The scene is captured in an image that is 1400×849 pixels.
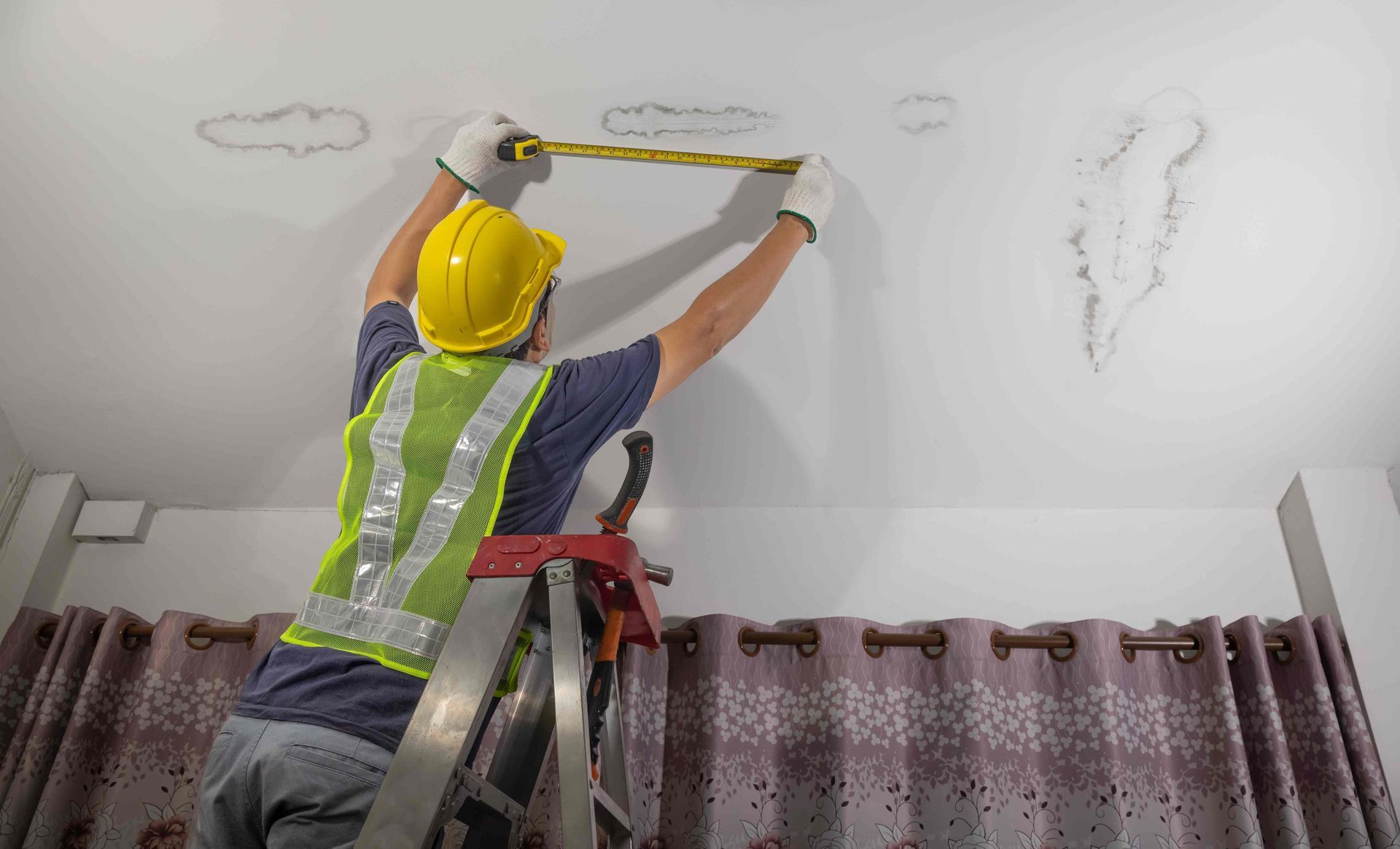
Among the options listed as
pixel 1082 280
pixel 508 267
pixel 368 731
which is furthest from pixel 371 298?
pixel 1082 280

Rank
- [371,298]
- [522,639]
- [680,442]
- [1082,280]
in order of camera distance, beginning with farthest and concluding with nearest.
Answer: [680,442], [1082,280], [371,298], [522,639]

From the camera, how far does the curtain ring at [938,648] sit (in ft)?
6.46

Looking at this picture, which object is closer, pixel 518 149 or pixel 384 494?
pixel 384 494

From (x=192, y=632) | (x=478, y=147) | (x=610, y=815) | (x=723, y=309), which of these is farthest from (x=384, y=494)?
(x=192, y=632)

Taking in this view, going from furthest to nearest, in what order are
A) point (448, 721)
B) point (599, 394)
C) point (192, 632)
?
point (192, 632)
point (599, 394)
point (448, 721)

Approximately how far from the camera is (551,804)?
188 cm

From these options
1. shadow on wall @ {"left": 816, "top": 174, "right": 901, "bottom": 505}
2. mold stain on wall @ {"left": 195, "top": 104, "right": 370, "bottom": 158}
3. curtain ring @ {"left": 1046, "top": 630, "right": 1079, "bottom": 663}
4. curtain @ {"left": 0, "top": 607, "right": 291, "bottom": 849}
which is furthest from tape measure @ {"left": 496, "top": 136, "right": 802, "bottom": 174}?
curtain @ {"left": 0, "top": 607, "right": 291, "bottom": 849}

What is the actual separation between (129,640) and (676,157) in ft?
5.24

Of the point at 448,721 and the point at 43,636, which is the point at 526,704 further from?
the point at 43,636

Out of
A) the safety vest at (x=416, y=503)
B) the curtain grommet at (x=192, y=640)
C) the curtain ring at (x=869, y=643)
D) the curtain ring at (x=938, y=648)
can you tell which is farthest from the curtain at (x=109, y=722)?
the curtain ring at (x=938, y=648)

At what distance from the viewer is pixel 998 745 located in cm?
190

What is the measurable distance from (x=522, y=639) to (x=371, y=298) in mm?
828

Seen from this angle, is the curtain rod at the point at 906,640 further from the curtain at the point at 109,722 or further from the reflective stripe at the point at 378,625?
the reflective stripe at the point at 378,625

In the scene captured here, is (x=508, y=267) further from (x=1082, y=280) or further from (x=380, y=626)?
(x=1082, y=280)
